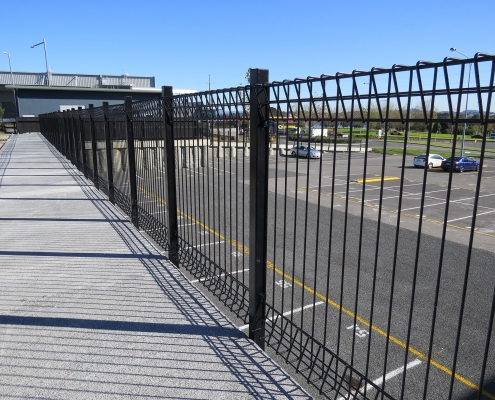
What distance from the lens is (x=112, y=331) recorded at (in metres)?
3.93

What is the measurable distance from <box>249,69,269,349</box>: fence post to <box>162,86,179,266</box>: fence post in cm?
229

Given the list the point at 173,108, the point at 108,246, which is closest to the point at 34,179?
the point at 108,246

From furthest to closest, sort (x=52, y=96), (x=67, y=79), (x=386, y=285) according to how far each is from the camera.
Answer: (x=67, y=79)
(x=52, y=96)
(x=386, y=285)

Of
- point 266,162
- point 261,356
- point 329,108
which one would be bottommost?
point 261,356

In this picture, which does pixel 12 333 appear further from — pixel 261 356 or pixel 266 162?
pixel 266 162

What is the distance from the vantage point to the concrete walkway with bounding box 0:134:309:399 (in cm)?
313

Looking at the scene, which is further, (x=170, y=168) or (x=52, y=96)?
(x=52, y=96)

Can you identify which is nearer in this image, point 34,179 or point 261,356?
point 261,356

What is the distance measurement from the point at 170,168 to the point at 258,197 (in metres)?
2.51

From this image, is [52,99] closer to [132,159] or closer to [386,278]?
[132,159]

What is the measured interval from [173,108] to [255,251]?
2.68 meters

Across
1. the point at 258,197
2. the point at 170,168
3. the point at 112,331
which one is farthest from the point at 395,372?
the point at 170,168

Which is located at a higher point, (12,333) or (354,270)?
(12,333)

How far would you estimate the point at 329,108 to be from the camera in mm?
2775
